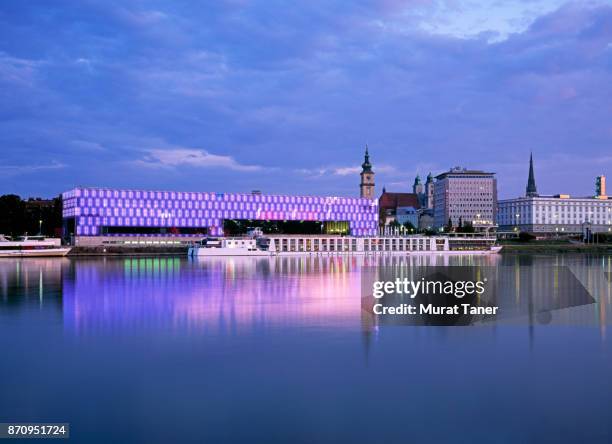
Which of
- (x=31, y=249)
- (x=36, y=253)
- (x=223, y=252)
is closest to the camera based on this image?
(x=36, y=253)

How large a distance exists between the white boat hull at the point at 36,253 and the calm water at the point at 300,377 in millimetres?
65408

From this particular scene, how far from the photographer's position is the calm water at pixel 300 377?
34.2 feet

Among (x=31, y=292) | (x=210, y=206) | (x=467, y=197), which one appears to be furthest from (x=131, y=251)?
(x=467, y=197)

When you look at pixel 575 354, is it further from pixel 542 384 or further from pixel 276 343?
pixel 276 343

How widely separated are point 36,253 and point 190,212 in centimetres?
3153

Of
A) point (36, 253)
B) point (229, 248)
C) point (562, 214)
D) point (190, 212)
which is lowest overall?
point (36, 253)

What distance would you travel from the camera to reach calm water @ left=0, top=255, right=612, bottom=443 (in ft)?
34.2

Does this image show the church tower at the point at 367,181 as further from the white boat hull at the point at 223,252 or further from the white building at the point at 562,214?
the white boat hull at the point at 223,252

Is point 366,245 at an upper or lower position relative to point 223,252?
upper

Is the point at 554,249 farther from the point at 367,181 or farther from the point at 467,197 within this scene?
the point at 467,197

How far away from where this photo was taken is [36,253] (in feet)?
276

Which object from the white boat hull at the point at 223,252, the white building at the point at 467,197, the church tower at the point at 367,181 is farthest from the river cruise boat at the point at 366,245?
the white building at the point at 467,197

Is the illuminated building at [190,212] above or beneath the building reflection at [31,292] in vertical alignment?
above

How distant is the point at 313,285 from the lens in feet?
120
